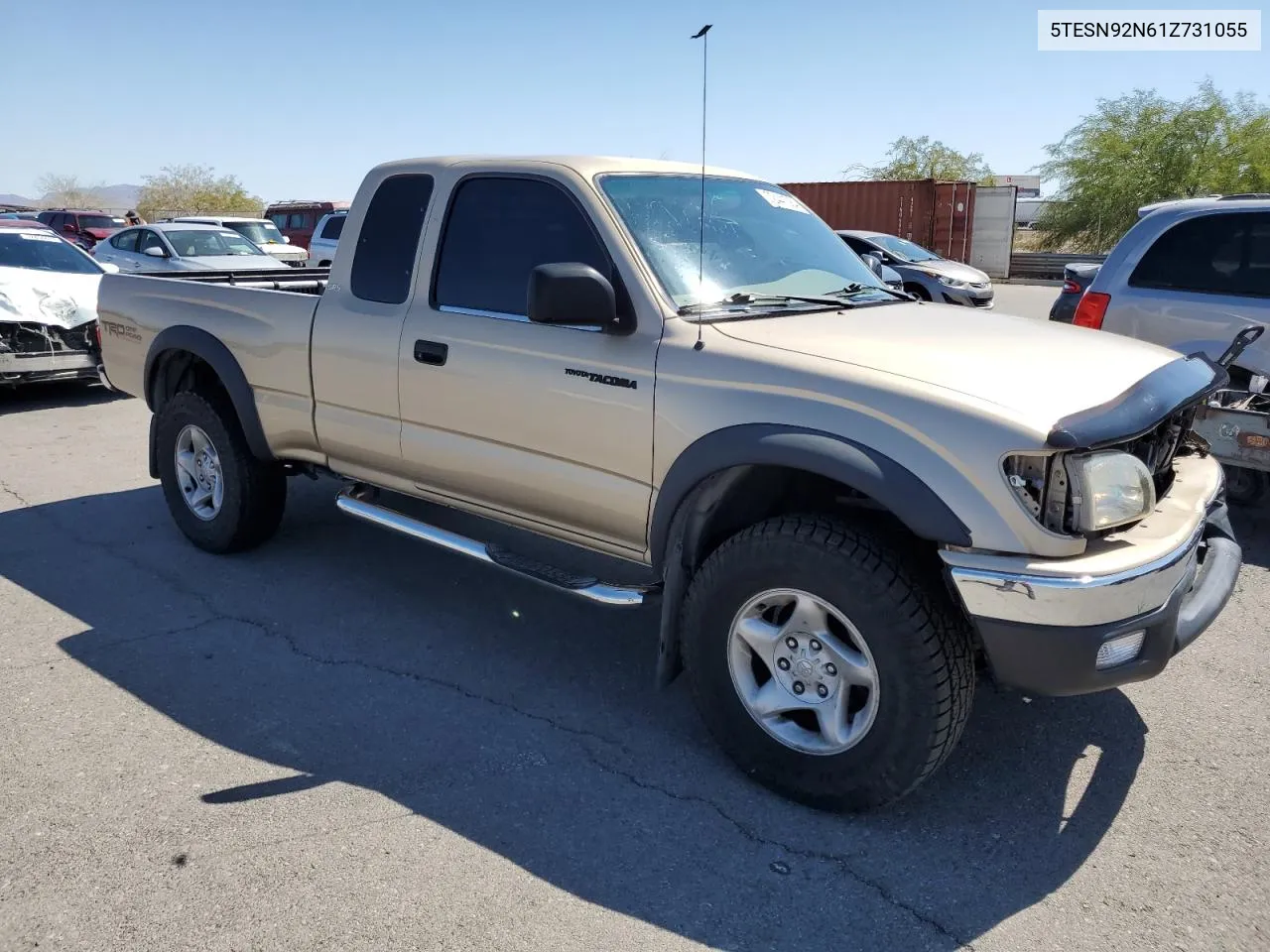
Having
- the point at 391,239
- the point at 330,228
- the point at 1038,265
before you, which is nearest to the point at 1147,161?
the point at 1038,265

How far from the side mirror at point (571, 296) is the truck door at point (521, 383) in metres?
0.16

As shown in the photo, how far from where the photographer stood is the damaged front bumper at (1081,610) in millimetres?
2645

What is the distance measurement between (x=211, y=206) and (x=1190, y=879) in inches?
2633

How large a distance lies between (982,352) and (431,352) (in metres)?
2.10

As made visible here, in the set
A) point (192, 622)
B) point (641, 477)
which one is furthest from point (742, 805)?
point (192, 622)

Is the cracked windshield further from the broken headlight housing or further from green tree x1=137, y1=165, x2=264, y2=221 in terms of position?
green tree x1=137, y1=165, x2=264, y2=221

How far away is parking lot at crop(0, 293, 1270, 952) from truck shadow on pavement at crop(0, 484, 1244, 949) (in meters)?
0.01

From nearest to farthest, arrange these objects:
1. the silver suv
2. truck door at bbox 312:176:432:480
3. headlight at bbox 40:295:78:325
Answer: truck door at bbox 312:176:432:480, the silver suv, headlight at bbox 40:295:78:325

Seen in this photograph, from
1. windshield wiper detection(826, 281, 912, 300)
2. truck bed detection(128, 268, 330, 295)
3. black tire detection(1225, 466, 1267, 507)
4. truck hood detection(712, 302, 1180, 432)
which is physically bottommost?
black tire detection(1225, 466, 1267, 507)

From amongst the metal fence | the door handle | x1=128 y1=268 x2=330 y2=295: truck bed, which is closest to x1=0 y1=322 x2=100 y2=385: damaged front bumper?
x1=128 y1=268 x2=330 y2=295: truck bed

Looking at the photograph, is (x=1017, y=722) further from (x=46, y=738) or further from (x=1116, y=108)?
(x=1116, y=108)

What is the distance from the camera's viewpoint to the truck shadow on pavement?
2.79 meters

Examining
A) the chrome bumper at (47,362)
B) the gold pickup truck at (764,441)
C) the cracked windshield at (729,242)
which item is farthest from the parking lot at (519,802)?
the chrome bumper at (47,362)

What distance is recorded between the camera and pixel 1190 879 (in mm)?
2789
